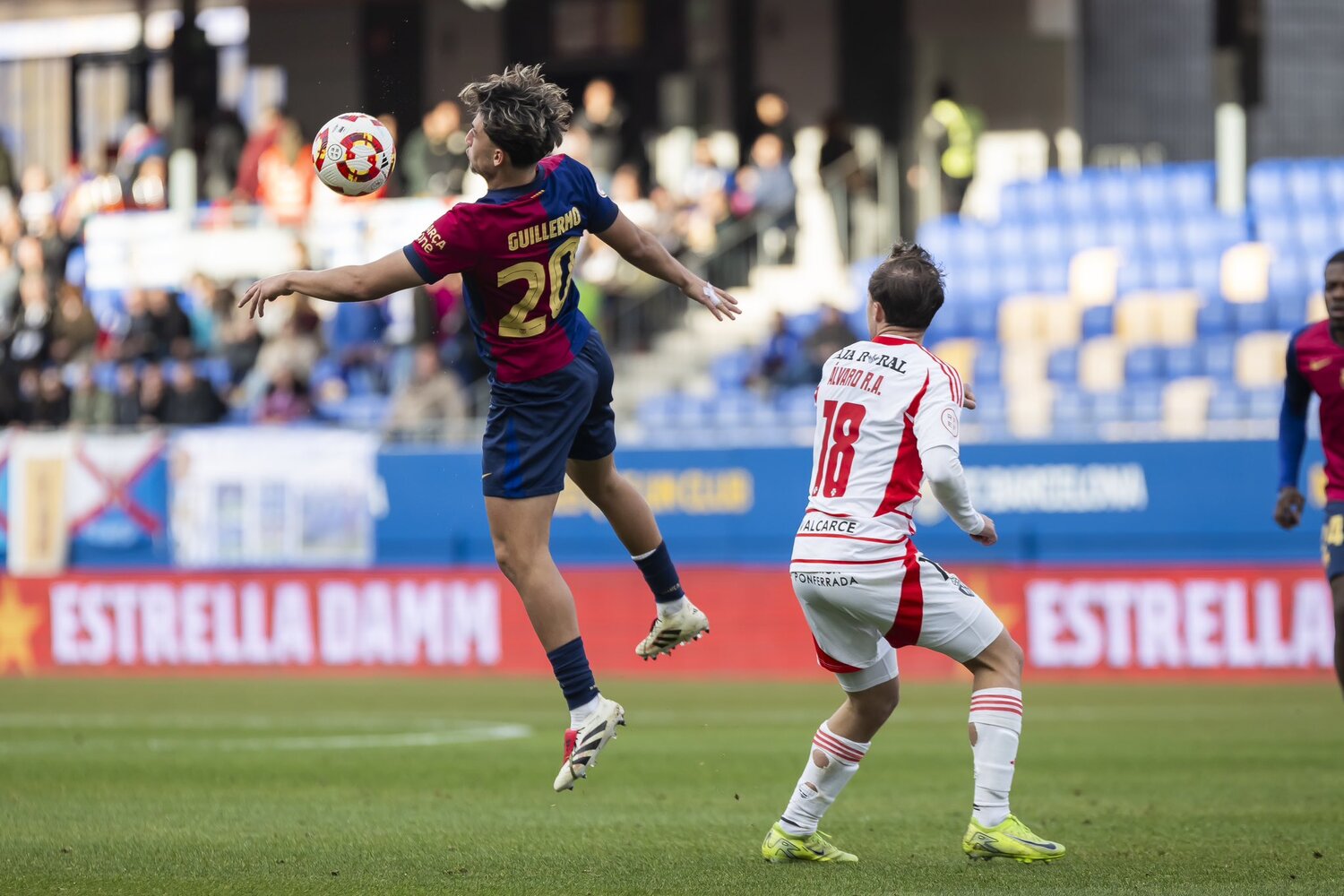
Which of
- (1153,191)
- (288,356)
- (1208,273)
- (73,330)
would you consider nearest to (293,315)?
(288,356)

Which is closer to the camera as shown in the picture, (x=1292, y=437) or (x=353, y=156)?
(x=353, y=156)

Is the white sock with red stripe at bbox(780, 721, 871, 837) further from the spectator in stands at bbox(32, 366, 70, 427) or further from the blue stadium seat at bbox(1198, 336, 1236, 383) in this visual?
the spectator in stands at bbox(32, 366, 70, 427)

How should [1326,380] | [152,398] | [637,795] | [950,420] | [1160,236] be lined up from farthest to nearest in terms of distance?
[152,398] < [1160,236] < [637,795] < [1326,380] < [950,420]

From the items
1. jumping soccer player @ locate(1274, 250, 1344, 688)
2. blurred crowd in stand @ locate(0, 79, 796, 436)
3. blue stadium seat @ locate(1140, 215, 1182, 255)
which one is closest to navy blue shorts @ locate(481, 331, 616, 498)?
jumping soccer player @ locate(1274, 250, 1344, 688)

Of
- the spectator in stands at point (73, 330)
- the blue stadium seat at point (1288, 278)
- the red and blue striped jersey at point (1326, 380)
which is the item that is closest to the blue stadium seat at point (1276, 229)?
the blue stadium seat at point (1288, 278)

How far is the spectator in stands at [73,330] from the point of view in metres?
23.0

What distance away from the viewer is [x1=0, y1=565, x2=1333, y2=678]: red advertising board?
50.7 ft

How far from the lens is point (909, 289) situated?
6.40 meters

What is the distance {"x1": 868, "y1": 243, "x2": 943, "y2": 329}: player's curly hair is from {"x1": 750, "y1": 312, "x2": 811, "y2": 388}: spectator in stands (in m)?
13.0

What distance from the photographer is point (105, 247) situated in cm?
2475

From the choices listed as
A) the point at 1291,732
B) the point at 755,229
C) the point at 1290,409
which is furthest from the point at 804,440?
the point at 1290,409

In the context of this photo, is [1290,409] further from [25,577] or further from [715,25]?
[715,25]

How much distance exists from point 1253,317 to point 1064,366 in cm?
197

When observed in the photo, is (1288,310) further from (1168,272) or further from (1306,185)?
(1306,185)
